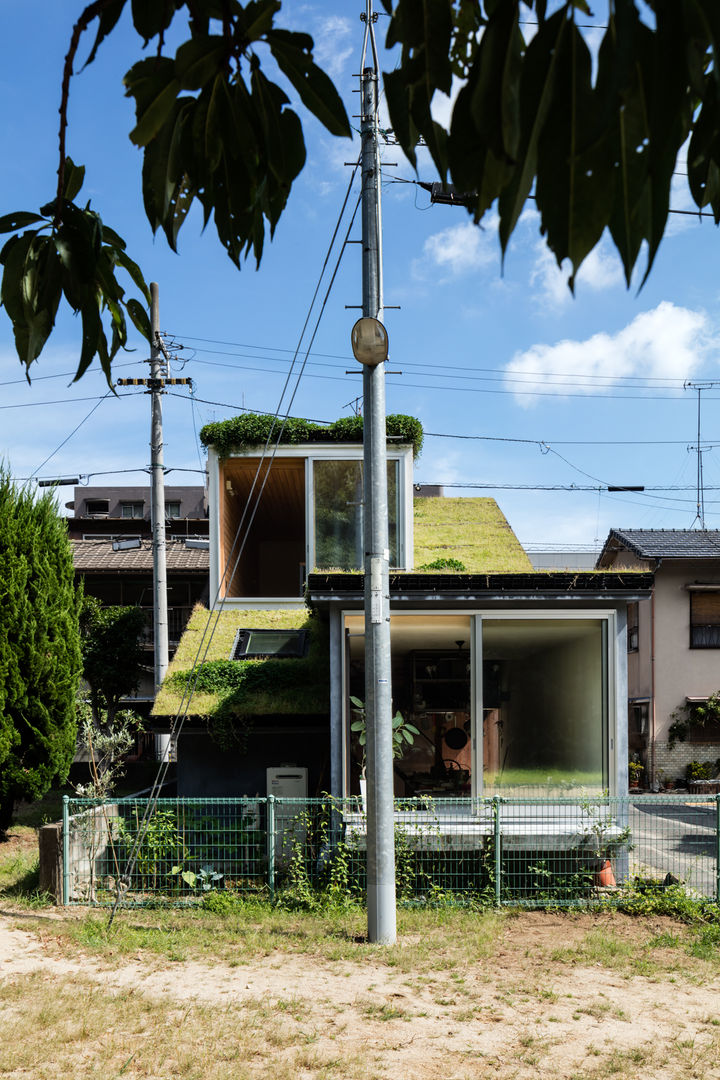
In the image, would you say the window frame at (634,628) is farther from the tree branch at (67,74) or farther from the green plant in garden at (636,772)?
the tree branch at (67,74)

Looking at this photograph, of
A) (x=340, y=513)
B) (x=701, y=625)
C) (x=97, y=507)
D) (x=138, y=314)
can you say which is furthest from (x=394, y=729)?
(x=97, y=507)

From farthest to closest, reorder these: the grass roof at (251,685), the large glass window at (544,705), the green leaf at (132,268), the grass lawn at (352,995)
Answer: the grass roof at (251,685) → the large glass window at (544,705) → the grass lawn at (352,995) → the green leaf at (132,268)

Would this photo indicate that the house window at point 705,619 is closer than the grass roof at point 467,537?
No

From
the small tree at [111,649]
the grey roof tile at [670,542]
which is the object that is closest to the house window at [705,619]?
the grey roof tile at [670,542]

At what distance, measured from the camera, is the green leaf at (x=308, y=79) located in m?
1.36

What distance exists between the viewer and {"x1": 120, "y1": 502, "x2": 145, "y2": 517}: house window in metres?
40.0

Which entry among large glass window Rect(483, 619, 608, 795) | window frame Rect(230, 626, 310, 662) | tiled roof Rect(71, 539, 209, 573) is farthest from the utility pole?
tiled roof Rect(71, 539, 209, 573)

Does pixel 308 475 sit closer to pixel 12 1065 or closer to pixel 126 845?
pixel 126 845

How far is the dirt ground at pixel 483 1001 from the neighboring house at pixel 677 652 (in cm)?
1584

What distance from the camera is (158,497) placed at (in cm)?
1700

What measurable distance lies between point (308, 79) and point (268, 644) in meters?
11.7

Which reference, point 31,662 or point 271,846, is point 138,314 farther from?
point 31,662

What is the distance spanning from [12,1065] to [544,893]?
550 cm

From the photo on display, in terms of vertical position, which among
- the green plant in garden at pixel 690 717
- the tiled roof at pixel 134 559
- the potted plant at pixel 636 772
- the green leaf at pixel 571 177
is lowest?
the potted plant at pixel 636 772
